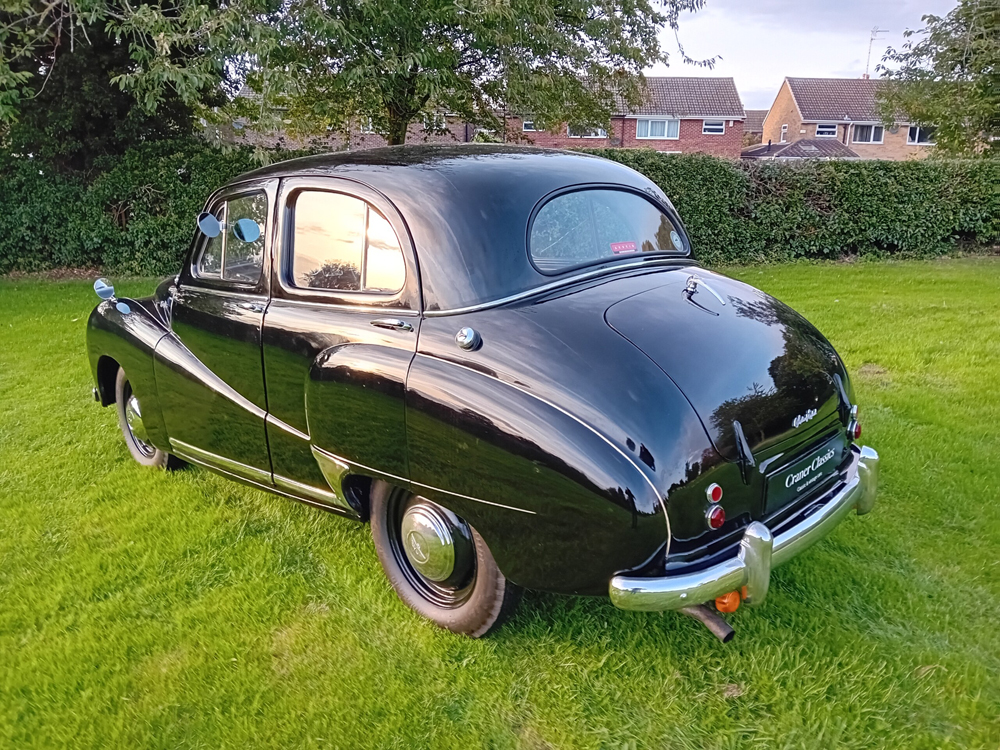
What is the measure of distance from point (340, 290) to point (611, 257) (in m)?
1.21

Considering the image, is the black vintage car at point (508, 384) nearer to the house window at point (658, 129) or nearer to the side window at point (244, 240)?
the side window at point (244, 240)

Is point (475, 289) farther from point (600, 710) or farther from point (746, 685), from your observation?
point (746, 685)

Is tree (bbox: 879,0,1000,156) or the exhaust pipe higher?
tree (bbox: 879,0,1000,156)

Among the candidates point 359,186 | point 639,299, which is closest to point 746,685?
point 639,299

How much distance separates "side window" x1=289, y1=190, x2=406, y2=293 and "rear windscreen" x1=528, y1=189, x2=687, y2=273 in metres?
0.60

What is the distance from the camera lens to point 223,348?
11.4 ft

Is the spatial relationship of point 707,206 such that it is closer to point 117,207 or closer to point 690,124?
point 117,207

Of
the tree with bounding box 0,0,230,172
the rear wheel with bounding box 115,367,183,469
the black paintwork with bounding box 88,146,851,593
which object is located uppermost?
the tree with bounding box 0,0,230,172

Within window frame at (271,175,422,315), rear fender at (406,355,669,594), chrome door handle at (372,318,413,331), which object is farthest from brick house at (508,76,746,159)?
rear fender at (406,355,669,594)

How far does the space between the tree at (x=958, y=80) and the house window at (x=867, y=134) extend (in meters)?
30.9

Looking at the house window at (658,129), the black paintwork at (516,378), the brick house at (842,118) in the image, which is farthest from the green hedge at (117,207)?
the brick house at (842,118)

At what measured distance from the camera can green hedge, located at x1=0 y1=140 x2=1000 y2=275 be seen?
11.3 meters

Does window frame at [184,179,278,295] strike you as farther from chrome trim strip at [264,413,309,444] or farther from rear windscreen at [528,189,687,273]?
rear windscreen at [528,189,687,273]

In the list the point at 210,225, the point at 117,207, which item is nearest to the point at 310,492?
the point at 210,225
